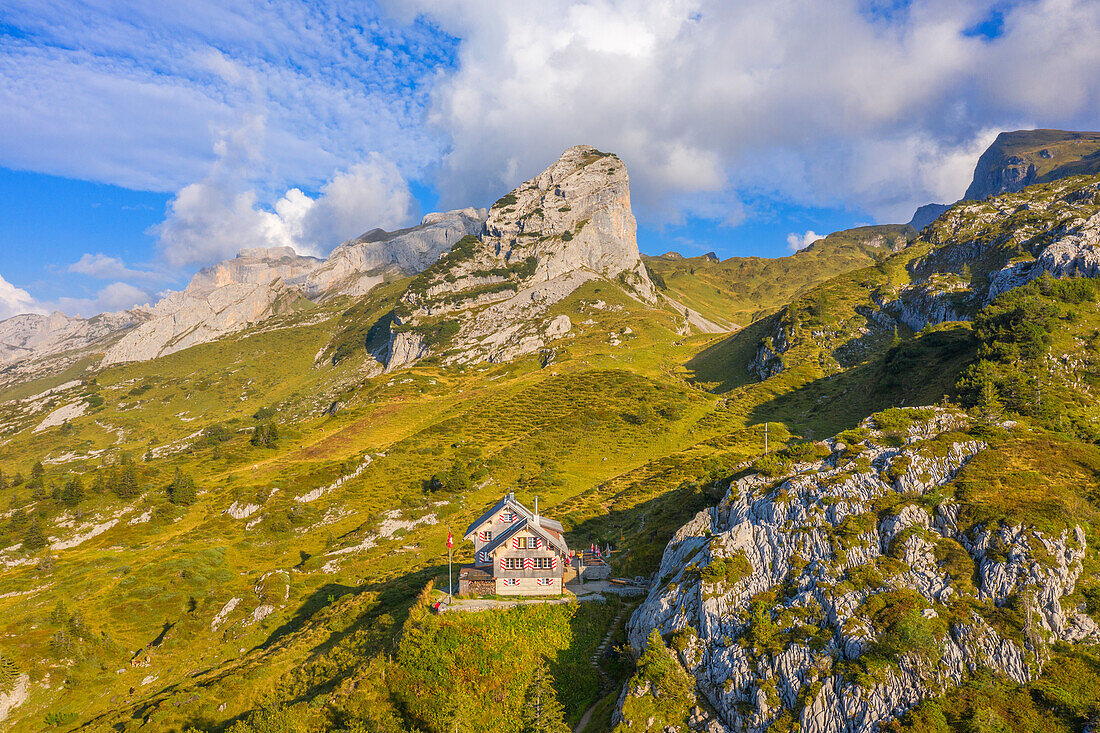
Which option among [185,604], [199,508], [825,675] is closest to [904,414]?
[825,675]

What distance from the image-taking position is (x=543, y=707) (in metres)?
34.1

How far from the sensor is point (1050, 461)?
1420 inches

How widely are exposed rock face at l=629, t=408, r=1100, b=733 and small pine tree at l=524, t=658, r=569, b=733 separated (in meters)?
7.09

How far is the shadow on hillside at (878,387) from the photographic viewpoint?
86812 millimetres

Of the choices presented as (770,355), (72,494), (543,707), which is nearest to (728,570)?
(543,707)

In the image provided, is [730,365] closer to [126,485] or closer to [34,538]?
[126,485]

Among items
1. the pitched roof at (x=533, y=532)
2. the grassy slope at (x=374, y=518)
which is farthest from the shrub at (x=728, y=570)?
the pitched roof at (x=533, y=532)

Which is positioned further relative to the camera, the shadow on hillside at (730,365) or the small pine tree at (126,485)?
the shadow on hillside at (730,365)

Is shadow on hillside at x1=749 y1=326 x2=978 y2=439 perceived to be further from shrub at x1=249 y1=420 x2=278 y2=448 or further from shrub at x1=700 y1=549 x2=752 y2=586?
shrub at x1=249 y1=420 x2=278 y2=448

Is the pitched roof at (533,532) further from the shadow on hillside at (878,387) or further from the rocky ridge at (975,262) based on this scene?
the rocky ridge at (975,262)

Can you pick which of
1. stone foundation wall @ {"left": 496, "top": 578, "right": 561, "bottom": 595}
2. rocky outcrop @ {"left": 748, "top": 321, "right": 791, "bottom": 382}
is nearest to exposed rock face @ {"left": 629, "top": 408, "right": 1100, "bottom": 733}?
stone foundation wall @ {"left": 496, "top": 578, "right": 561, "bottom": 595}

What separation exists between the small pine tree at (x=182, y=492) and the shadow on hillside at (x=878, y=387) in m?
130

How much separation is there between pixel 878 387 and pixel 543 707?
95985 millimetres

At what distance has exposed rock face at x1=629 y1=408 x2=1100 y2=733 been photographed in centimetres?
2714
